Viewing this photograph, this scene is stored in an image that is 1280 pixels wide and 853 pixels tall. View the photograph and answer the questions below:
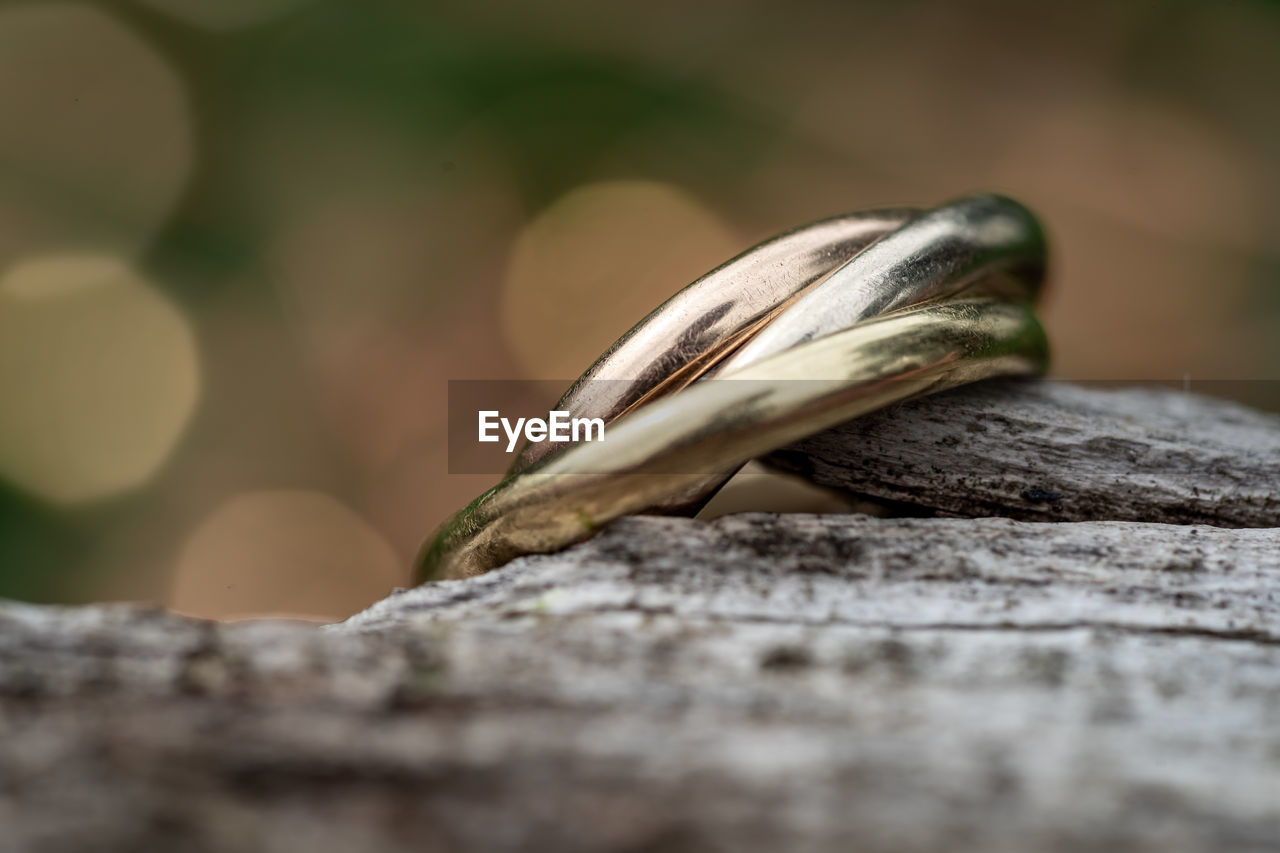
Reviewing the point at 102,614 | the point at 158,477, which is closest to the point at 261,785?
the point at 102,614

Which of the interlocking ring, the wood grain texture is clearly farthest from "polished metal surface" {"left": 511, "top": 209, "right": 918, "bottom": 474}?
the wood grain texture

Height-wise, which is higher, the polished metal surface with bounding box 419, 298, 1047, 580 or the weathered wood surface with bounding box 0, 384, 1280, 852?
the polished metal surface with bounding box 419, 298, 1047, 580

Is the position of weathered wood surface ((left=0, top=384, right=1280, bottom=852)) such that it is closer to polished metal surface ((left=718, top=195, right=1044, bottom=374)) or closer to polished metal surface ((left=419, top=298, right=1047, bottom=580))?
polished metal surface ((left=419, top=298, right=1047, bottom=580))

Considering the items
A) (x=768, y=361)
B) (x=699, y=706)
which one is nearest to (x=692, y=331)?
(x=768, y=361)

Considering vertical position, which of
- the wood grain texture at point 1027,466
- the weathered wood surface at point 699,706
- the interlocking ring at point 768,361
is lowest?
the weathered wood surface at point 699,706

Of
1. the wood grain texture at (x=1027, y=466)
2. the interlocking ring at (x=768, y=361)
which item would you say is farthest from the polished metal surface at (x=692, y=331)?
the wood grain texture at (x=1027, y=466)

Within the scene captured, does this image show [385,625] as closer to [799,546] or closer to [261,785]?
[261,785]

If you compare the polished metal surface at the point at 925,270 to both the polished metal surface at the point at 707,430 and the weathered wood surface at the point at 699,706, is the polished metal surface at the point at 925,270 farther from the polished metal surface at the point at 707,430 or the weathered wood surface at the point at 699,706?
the weathered wood surface at the point at 699,706

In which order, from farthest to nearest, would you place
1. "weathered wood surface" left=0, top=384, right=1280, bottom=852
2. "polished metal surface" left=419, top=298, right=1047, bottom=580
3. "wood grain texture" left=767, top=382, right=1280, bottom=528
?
1. "wood grain texture" left=767, top=382, right=1280, bottom=528
2. "polished metal surface" left=419, top=298, right=1047, bottom=580
3. "weathered wood surface" left=0, top=384, right=1280, bottom=852
